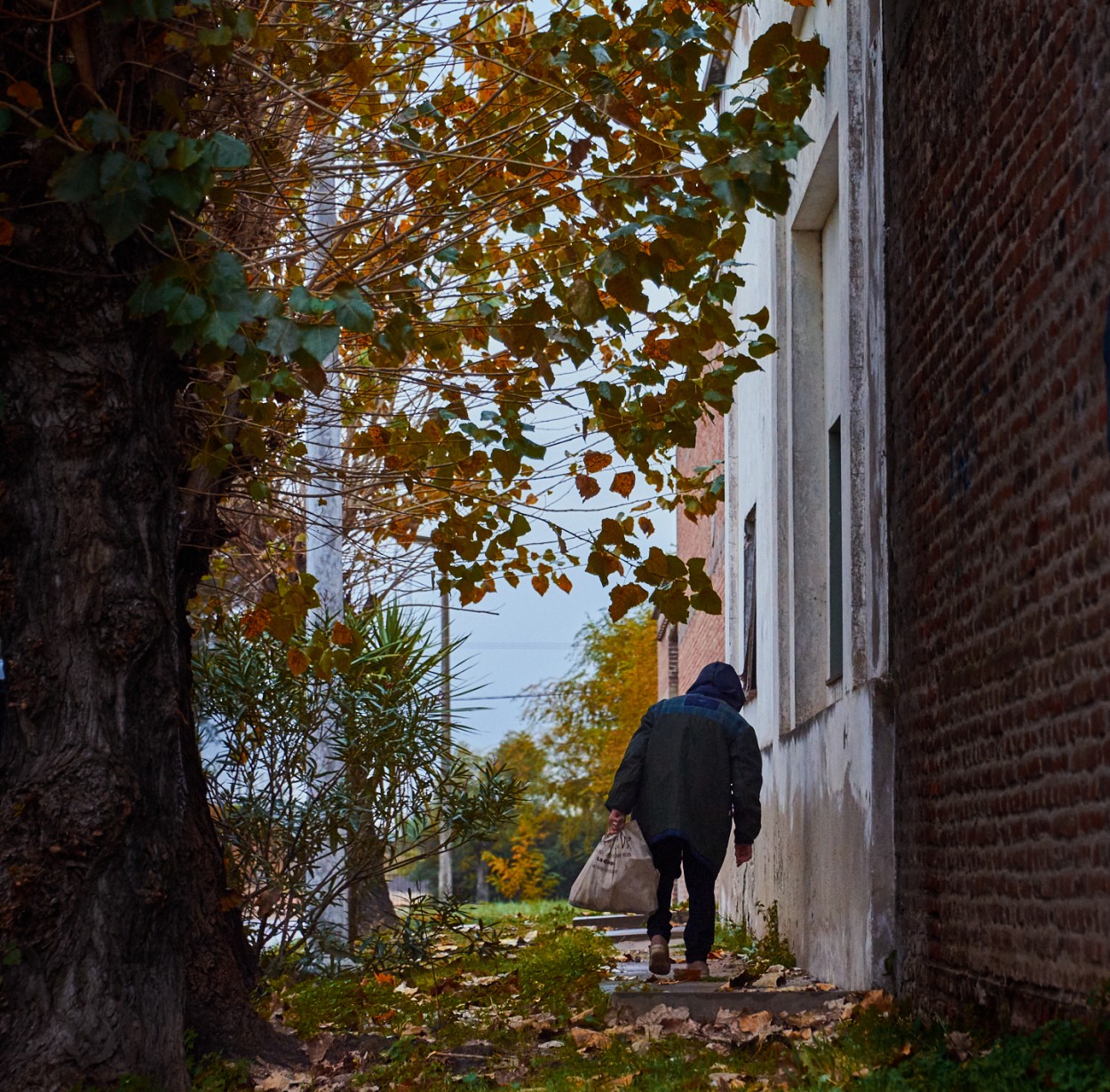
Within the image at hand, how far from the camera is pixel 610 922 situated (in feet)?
43.7

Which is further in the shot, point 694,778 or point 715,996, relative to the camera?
point 694,778

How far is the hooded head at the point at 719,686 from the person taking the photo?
808cm

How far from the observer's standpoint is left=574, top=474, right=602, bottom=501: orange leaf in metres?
6.80

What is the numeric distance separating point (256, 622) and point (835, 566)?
146 inches

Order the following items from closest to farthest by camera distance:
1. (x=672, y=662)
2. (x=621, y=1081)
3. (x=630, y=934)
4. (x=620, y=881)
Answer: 1. (x=621, y=1081)
2. (x=620, y=881)
3. (x=630, y=934)
4. (x=672, y=662)

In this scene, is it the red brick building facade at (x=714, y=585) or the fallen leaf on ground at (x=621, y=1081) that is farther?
the red brick building facade at (x=714, y=585)

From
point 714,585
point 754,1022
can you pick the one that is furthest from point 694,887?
point 714,585

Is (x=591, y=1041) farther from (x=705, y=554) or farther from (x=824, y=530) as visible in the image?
(x=705, y=554)

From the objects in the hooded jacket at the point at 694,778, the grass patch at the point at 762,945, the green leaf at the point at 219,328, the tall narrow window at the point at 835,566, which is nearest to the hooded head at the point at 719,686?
the hooded jacket at the point at 694,778

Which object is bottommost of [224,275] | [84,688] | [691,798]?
[691,798]

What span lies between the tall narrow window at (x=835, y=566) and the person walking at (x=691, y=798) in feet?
3.96

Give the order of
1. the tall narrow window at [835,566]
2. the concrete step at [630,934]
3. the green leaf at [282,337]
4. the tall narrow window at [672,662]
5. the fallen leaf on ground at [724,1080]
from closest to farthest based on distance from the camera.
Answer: the green leaf at [282,337] → the fallen leaf on ground at [724,1080] → the tall narrow window at [835,566] → the concrete step at [630,934] → the tall narrow window at [672,662]

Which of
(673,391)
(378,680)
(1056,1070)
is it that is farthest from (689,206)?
(378,680)

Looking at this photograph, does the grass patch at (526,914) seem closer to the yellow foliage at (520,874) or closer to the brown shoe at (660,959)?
the brown shoe at (660,959)
